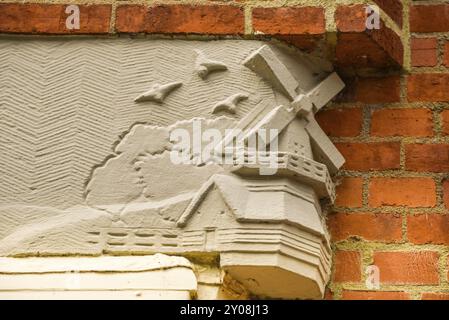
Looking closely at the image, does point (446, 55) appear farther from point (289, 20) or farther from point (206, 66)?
point (206, 66)

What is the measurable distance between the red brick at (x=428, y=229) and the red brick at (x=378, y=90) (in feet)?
0.96

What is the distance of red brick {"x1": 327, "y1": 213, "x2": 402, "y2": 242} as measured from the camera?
2.34 m

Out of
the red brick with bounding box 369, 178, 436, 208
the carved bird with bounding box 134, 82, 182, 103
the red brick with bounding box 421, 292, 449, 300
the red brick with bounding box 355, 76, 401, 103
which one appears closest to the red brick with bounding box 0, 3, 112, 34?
the carved bird with bounding box 134, 82, 182, 103

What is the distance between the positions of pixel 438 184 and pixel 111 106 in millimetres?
734

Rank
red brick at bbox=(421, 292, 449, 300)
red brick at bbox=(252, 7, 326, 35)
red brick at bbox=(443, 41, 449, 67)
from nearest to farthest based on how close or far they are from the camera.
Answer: red brick at bbox=(421, 292, 449, 300)
red brick at bbox=(252, 7, 326, 35)
red brick at bbox=(443, 41, 449, 67)

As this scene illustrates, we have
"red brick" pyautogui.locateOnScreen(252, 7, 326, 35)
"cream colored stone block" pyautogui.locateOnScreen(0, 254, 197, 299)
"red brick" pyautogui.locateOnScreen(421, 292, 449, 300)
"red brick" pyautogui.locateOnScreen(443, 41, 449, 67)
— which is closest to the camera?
"cream colored stone block" pyautogui.locateOnScreen(0, 254, 197, 299)

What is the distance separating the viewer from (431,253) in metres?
2.32

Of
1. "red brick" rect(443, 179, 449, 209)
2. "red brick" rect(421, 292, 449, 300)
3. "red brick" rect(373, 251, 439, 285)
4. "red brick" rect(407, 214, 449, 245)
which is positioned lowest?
"red brick" rect(421, 292, 449, 300)

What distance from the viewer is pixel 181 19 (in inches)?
94.3

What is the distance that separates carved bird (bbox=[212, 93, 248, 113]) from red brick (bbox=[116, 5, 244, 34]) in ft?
0.55

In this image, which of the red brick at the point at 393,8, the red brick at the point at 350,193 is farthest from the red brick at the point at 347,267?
the red brick at the point at 393,8

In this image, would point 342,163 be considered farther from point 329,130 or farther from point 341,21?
point 341,21

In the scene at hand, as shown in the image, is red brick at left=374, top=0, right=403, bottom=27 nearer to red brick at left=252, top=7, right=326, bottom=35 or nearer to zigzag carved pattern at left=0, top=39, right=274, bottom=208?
red brick at left=252, top=7, right=326, bottom=35

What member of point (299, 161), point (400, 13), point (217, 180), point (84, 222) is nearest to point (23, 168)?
point (84, 222)
